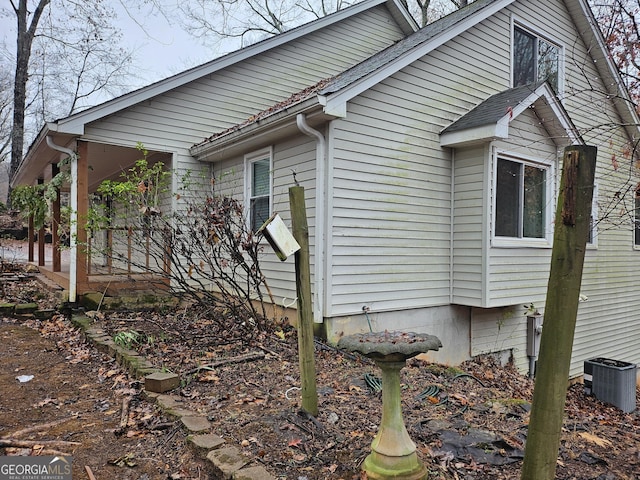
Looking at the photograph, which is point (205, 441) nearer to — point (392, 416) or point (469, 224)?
point (392, 416)

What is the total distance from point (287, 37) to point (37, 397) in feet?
27.7

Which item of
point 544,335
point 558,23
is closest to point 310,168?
point 544,335

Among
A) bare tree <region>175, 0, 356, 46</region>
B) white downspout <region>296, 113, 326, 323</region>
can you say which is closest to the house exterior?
white downspout <region>296, 113, 326, 323</region>

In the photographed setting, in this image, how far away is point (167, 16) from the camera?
10.4 m

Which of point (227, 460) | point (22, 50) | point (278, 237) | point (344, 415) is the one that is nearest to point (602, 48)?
point (278, 237)

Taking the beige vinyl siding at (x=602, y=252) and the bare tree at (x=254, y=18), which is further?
the bare tree at (x=254, y=18)

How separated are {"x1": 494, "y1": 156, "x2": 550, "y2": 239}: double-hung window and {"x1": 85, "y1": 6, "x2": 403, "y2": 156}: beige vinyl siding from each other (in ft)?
17.3

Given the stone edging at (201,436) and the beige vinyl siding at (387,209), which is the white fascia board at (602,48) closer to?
the beige vinyl siding at (387,209)

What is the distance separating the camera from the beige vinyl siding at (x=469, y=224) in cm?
738

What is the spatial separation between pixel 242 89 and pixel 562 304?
867cm

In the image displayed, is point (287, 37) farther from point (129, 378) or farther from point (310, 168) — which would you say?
point (129, 378)

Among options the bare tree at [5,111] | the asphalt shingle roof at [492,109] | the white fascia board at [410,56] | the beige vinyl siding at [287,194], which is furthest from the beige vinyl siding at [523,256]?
the bare tree at [5,111]

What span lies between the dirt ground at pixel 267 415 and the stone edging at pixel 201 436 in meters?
0.10

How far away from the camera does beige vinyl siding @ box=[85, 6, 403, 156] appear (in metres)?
8.44
